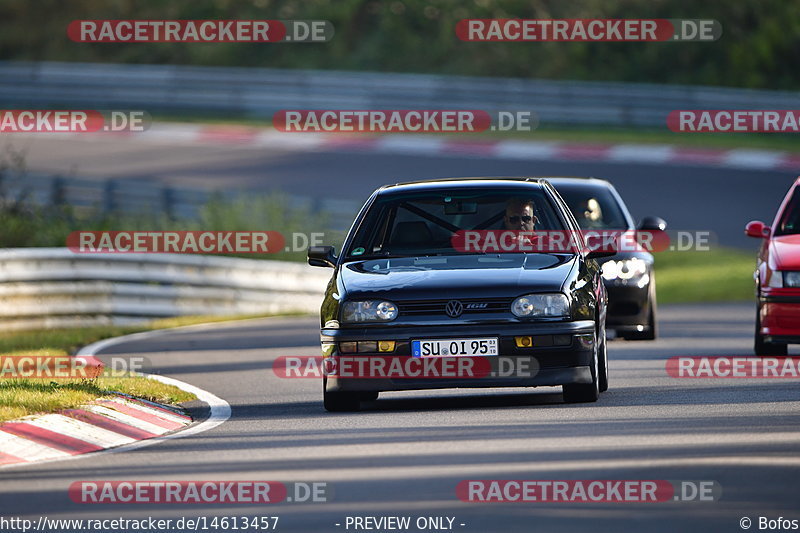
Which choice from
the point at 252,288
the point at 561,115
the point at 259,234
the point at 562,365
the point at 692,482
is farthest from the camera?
the point at 561,115

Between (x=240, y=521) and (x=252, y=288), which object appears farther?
(x=252, y=288)

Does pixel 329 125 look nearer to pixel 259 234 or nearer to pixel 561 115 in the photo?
pixel 561 115

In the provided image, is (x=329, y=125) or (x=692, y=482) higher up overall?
(x=329, y=125)

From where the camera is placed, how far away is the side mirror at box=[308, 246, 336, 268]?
12.7 meters

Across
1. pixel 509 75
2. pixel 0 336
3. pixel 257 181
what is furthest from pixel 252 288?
pixel 509 75

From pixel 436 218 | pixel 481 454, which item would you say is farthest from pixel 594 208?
pixel 481 454

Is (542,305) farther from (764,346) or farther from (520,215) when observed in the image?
(764,346)

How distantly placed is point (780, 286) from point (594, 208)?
10.8ft

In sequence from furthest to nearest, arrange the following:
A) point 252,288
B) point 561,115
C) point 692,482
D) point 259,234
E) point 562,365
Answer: point 561,115, point 259,234, point 252,288, point 562,365, point 692,482

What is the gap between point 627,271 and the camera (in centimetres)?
1723

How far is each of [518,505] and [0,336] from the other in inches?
568

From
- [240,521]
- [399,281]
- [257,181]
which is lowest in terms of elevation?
[240,521]

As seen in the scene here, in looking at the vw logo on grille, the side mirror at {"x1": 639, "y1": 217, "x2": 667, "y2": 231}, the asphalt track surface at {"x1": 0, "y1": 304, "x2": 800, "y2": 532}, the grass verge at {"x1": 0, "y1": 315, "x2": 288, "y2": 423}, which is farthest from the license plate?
the side mirror at {"x1": 639, "y1": 217, "x2": 667, "y2": 231}

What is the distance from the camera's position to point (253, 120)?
139ft
